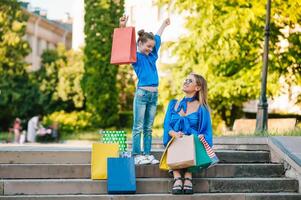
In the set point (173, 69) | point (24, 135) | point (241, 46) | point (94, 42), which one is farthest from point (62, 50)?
point (241, 46)

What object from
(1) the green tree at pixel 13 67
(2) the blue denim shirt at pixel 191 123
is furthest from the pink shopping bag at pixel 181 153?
(1) the green tree at pixel 13 67

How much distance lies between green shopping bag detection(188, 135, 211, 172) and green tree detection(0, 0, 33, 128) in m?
31.7

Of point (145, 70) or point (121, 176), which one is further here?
point (145, 70)

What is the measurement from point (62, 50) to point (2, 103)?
843cm

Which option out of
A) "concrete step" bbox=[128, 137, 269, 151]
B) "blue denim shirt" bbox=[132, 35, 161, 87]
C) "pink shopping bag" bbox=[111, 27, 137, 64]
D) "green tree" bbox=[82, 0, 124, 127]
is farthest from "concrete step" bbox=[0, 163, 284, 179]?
Result: "green tree" bbox=[82, 0, 124, 127]

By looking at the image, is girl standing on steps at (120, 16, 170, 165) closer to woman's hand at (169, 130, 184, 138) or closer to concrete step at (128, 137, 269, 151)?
woman's hand at (169, 130, 184, 138)

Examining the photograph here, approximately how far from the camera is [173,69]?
26250mm

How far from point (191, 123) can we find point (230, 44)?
1362cm

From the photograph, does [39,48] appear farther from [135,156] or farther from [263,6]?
[135,156]

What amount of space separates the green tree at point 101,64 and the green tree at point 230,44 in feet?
46.7

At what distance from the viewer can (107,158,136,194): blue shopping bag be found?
851cm

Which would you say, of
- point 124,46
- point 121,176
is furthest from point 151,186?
point 124,46

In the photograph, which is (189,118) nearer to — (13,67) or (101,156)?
(101,156)

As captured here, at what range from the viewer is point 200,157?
8.62 meters
